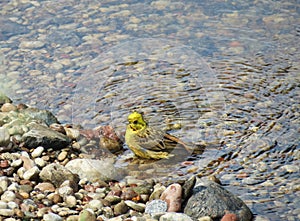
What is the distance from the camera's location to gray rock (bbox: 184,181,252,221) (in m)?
6.12

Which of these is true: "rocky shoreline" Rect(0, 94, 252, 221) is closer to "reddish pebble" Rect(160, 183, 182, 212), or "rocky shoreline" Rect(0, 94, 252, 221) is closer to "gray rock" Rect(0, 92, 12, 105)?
"reddish pebble" Rect(160, 183, 182, 212)

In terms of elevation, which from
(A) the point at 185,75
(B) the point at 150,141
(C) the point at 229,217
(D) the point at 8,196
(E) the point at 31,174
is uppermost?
(D) the point at 8,196

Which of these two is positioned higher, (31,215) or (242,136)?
(31,215)

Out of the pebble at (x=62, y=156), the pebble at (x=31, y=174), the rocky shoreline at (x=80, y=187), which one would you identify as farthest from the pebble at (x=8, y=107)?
the pebble at (x=31, y=174)

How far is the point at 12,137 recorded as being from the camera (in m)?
7.23

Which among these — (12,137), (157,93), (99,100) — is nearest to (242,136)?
(157,93)

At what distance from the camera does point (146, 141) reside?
7086 mm

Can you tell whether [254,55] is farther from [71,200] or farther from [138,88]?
[71,200]

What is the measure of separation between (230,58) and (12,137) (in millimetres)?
3677

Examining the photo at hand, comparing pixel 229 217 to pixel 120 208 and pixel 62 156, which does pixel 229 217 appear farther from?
pixel 62 156

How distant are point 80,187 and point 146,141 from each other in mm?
941

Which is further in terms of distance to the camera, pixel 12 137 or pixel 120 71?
pixel 120 71

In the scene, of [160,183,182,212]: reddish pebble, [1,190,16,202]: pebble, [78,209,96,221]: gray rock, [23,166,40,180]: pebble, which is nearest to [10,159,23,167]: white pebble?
[23,166,40,180]: pebble

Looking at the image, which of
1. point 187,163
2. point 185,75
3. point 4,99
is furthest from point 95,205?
point 185,75
